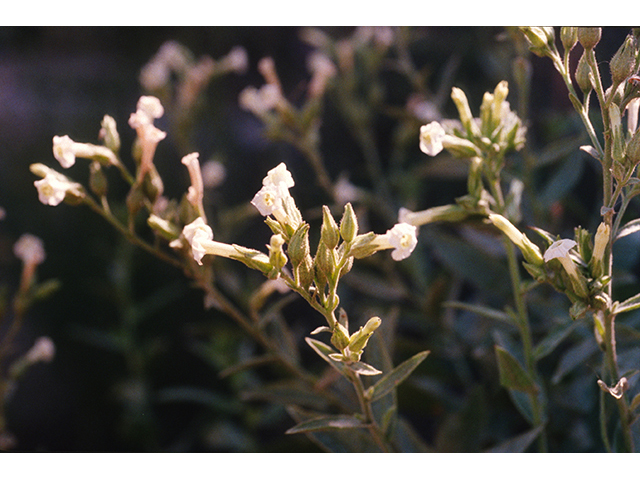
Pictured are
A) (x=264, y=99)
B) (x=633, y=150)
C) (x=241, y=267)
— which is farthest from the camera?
(x=241, y=267)

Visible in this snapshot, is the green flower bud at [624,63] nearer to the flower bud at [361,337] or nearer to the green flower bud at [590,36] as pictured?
the green flower bud at [590,36]

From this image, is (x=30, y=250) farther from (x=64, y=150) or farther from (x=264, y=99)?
(x=264, y=99)

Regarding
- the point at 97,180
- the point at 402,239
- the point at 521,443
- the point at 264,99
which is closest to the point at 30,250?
the point at 97,180

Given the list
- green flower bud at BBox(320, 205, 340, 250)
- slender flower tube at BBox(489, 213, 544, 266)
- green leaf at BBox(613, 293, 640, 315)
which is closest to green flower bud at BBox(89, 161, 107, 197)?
green flower bud at BBox(320, 205, 340, 250)

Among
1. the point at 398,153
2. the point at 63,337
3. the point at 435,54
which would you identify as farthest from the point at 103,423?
the point at 435,54

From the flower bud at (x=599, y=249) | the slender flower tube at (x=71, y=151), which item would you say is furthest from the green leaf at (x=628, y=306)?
the slender flower tube at (x=71, y=151)

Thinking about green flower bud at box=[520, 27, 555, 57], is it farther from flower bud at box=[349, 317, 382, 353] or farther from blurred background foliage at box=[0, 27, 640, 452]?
flower bud at box=[349, 317, 382, 353]
